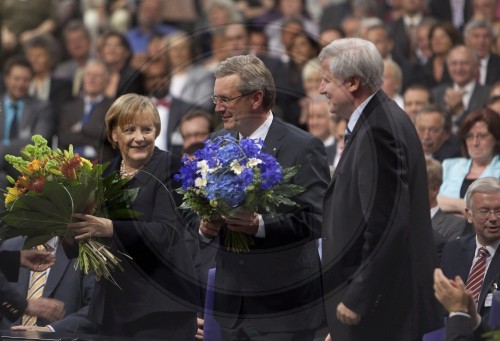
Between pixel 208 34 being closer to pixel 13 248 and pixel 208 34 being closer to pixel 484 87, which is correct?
pixel 484 87

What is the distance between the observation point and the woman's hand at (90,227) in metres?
5.00

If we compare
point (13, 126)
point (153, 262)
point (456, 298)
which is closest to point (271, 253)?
point (153, 262)

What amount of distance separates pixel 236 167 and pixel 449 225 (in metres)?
2.26

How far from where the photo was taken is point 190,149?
7.03m

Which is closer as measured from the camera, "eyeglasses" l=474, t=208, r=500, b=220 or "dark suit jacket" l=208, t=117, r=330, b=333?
"dark suit jacket" l=208, t=117, r=330, b=333

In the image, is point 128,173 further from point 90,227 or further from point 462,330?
point 462,330

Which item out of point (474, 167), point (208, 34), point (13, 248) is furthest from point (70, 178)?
point (208, 34)

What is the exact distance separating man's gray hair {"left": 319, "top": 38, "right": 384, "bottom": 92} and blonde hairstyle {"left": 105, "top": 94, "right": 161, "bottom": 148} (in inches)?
33.0

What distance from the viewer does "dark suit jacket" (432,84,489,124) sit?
8516 millimetres

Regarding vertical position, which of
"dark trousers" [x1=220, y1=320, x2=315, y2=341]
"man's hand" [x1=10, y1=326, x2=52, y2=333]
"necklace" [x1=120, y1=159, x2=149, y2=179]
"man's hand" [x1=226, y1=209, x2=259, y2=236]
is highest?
"necklace" [x1=120, y1=159, x2=149, y2=179]

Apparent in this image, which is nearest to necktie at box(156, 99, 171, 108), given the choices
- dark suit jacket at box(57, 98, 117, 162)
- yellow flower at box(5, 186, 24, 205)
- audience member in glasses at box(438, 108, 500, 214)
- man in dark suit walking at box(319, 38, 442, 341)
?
dark suit jacket at box(57, 98, 117, 162)

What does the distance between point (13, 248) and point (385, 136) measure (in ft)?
6.53

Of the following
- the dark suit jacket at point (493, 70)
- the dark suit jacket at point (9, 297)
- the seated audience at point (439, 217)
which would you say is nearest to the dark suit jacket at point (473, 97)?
the dark suit jacket at point (493, 70)

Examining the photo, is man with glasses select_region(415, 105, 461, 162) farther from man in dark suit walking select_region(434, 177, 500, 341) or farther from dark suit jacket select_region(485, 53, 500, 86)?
man in dark suit walking select_region(434, 177, 500, 341)
